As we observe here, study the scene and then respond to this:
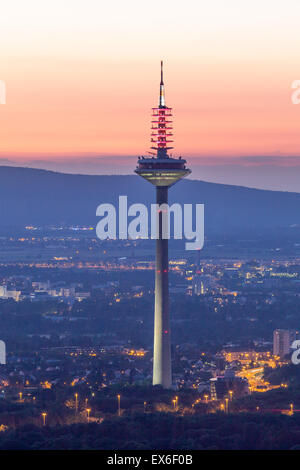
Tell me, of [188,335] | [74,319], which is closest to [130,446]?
[188,335]

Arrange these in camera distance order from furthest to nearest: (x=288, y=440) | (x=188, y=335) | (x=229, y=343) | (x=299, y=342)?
(x=188, y=335), (x=229, y=343), (x=299, y=342), (x=288, y=440)

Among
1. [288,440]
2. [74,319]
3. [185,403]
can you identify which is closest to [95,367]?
[185,403]

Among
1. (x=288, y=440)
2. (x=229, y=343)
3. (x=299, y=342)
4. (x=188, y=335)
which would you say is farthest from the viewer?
(x=188, y=335)

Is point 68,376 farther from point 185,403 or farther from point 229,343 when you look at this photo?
point 229,343

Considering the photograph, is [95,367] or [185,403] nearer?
[185,403]

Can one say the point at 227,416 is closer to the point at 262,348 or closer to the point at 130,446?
the point at 130,446
